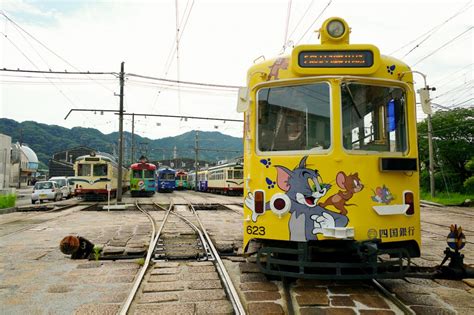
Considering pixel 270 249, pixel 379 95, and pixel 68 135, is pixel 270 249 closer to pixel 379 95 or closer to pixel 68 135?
pixel 379 95

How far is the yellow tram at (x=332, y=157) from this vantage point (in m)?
4.66

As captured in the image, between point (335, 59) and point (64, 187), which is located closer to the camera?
A: point (335, 59)

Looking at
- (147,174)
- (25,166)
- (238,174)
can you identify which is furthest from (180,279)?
(25,166)

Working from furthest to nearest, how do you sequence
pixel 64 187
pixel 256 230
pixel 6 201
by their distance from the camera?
pixel 64 187 → pixel 6 201 → pixel 256 230

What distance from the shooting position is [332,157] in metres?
4.72

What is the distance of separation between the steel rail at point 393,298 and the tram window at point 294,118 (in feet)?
5.95

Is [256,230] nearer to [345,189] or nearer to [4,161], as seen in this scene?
[345,189]

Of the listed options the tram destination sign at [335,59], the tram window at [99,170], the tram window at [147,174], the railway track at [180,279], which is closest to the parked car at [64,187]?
Result: the tram window at [99,170]

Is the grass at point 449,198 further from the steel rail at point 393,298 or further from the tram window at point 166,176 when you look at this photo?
the tram window at point 166,176

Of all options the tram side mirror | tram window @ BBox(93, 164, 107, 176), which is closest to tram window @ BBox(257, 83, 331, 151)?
the tram side mirror

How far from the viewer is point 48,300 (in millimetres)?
4574

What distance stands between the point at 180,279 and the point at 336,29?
388 centimetres

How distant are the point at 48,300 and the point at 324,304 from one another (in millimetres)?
3126

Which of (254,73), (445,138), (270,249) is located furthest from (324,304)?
(445,138)
